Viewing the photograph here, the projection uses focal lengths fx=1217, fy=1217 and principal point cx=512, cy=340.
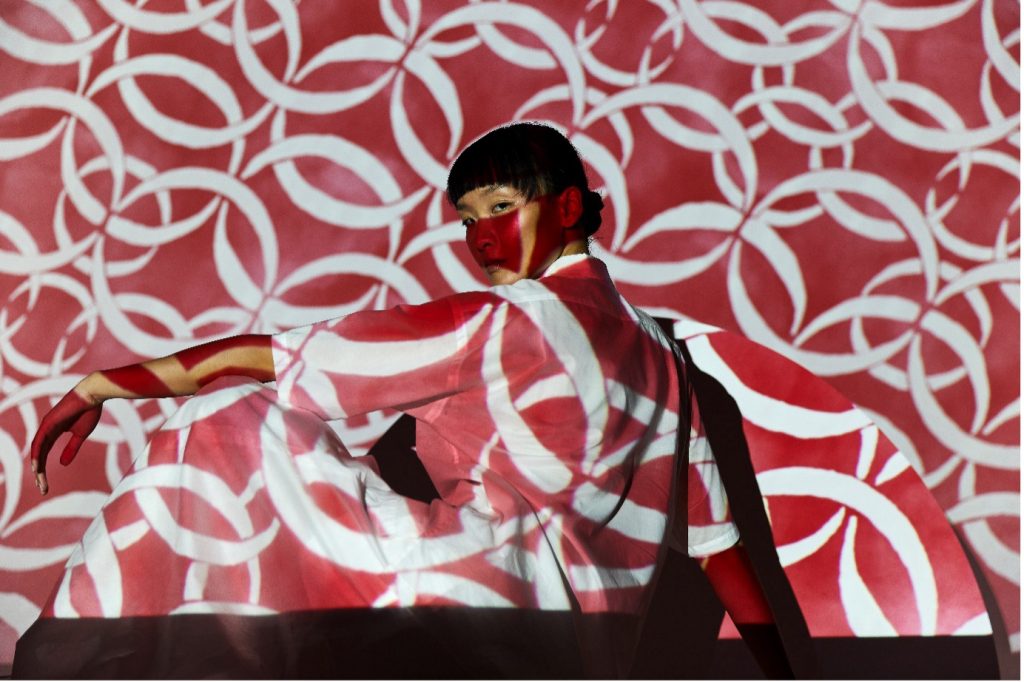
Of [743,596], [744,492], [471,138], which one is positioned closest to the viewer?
[743,596]

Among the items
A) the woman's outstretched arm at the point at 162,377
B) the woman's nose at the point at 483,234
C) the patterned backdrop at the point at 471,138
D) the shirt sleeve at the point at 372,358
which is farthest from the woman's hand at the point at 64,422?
the patterned backdrop at the point at 471,138

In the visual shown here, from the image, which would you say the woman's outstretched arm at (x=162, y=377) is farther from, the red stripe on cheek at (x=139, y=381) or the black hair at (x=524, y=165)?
the black hair at (x=524, y=165)

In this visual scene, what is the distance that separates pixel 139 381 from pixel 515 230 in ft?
1.44

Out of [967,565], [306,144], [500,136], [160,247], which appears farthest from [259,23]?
[967,565]

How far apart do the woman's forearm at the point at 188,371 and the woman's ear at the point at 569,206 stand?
370mm

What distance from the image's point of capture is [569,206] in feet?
4.57

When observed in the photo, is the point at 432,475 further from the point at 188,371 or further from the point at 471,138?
the point at 471,138

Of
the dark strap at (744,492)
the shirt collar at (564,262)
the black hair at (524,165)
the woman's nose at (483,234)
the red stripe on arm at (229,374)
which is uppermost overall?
the black hair at (524,165)

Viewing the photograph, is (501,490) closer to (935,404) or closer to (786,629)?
(786,629)

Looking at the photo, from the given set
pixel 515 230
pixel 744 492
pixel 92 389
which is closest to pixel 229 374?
pixel 92 389

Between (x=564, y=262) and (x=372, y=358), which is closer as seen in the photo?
(x=372, y=358)

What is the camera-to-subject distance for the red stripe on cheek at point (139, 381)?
1.24 metres

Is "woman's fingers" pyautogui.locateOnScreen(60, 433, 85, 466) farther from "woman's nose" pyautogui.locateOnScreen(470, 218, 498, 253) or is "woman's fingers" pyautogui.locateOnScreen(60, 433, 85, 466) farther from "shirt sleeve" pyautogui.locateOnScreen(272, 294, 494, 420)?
"woman's nose" pyautogui.locateOnScreen(470, 218, 498, 253)

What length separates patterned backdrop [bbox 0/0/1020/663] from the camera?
179 cm
